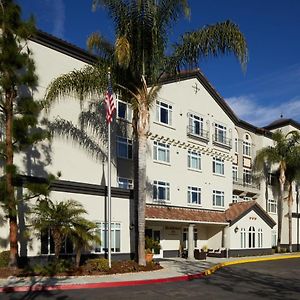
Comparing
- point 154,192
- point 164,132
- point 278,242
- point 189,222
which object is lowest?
point 278,242

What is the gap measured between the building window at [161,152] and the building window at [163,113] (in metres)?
1.80

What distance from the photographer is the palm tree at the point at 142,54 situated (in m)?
23.9

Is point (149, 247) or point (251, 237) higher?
point (149, 247)

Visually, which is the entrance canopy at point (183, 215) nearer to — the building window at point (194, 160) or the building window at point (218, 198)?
the building window at point (218, 198)

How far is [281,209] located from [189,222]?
69.2 ft

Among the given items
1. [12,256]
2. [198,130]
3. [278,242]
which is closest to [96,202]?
[12,256]

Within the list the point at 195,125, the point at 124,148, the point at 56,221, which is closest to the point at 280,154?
the point at 195,125

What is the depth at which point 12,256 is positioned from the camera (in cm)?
2066

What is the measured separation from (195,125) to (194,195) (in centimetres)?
570

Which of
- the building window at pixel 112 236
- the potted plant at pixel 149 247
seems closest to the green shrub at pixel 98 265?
the building window at pixel 112 236

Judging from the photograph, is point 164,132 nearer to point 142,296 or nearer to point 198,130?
point 198,130

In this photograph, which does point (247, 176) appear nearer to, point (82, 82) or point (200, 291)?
point (82, 82)

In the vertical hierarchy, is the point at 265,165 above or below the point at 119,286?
above

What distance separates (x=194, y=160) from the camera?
39781 millimetres
